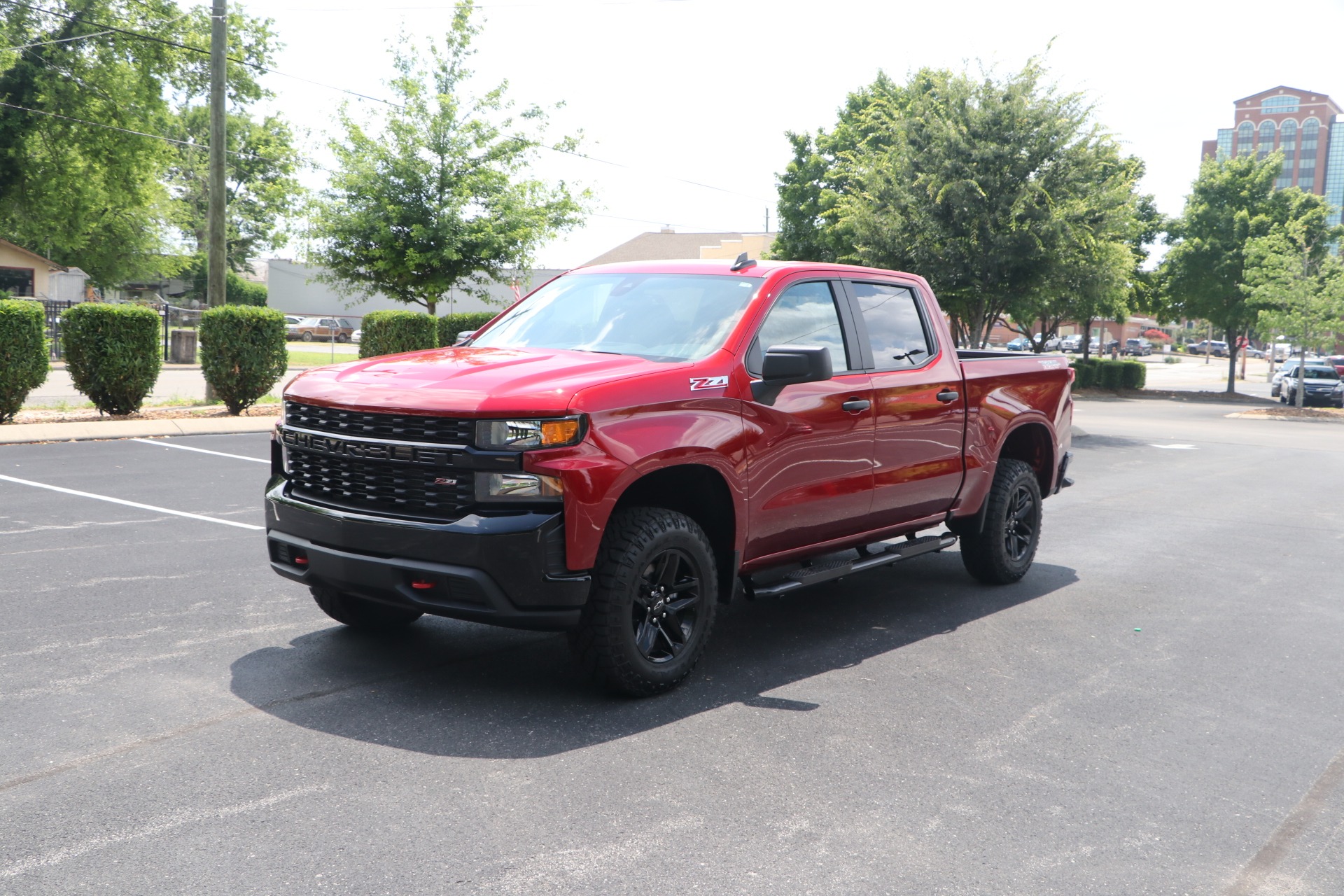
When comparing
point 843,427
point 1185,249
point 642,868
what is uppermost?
point 1185,249

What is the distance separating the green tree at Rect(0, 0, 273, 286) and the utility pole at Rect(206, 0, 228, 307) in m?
12.7

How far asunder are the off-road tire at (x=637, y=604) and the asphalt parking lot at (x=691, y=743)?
0.54 ft

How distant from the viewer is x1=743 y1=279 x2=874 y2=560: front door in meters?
5.55

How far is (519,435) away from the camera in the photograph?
463 cm

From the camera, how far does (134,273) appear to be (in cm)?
5100

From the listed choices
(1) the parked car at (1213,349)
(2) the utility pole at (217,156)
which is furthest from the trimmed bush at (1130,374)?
(1) the parked car at (1213,349)

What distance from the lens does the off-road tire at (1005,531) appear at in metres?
7.58

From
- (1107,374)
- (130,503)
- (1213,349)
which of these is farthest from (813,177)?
(1213,349)

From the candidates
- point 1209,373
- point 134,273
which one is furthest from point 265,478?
point 1209,373

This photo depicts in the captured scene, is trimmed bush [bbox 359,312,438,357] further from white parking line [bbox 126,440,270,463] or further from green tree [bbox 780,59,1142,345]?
green tree [bbox 780,59,1142,345]

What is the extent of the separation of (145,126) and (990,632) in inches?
1482

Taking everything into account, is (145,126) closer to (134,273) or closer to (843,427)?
(134,273)

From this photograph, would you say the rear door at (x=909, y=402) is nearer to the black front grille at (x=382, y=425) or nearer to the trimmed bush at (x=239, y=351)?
the black front grille at (x=382, y=425)

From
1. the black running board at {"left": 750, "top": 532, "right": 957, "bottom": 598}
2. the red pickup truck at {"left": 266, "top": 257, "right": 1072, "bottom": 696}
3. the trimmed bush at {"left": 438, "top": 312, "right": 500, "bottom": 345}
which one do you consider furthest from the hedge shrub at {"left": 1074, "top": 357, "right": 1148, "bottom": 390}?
the red pickup truck at {"left": 266, "top": 257, "right": 1072, "bottom": 696}
